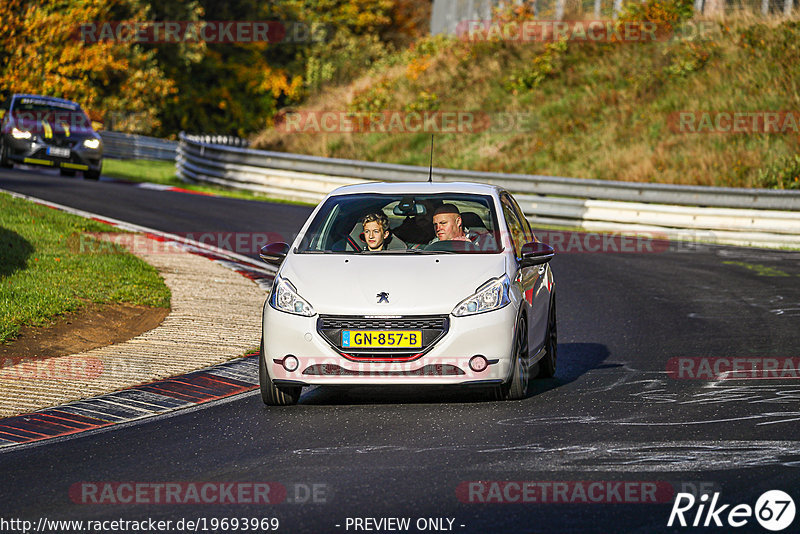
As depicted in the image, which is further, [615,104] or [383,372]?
[615,104]

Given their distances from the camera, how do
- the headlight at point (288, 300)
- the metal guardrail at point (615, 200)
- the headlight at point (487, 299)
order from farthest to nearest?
the metal guardrail at point (615, 200) < the headlight at point (288, 300) < the headlight at point (487, 299)

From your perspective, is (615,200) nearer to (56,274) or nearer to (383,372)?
(56,274)

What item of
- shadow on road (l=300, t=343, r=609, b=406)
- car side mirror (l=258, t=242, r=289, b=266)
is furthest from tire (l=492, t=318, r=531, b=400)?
car side mirror (l=258, t=242, r=289, b=266)

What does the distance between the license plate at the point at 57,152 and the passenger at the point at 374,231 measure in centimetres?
2164

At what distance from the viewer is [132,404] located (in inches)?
360

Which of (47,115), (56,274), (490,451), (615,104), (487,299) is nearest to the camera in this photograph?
(490,451)

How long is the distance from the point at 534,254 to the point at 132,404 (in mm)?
3144

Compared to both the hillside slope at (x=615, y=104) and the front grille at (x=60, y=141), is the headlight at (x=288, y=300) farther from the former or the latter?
the front grille at (x=60, y=141)

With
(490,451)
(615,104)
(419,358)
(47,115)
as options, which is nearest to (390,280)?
(419,358)

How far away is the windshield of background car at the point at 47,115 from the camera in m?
29.8

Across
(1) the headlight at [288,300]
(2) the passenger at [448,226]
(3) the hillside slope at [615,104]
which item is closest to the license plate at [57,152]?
(3) the hillside slope at [615,104]

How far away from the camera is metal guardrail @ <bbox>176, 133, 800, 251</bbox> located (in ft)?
72.8

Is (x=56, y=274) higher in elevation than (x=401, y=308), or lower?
lower

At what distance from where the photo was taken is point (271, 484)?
21.7 feet
